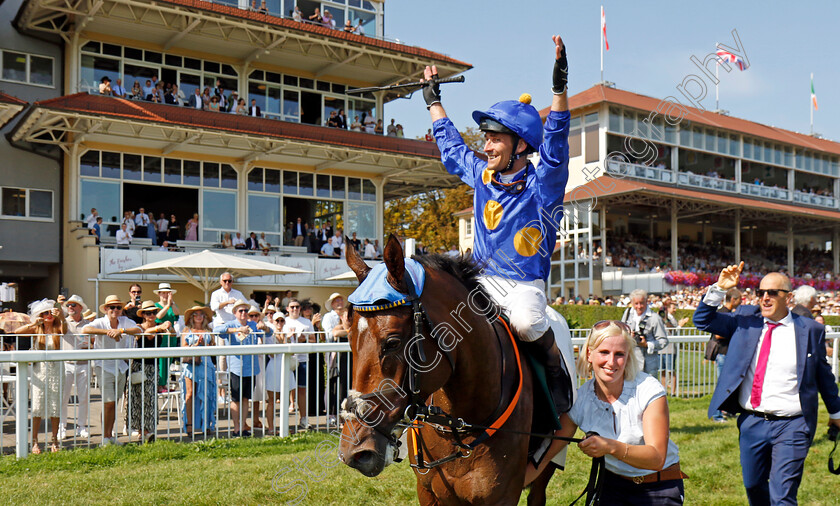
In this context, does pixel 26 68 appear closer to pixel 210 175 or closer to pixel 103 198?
pixel 103 198

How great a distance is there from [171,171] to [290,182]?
362 cm

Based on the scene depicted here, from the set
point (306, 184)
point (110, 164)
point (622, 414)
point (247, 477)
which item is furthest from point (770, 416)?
point (306, 184)

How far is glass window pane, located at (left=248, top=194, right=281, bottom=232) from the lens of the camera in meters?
21.1

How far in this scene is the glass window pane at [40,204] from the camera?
19.1 m

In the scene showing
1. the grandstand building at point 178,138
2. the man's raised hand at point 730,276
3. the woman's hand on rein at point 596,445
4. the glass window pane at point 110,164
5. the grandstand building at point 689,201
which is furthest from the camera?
the grandstand building at point 689,201

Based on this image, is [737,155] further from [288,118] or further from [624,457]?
[624,457]

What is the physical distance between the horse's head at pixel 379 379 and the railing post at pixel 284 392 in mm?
4822

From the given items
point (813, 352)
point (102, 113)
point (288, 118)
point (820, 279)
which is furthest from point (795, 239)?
point (813, 352)

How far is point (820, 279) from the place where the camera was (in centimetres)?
3403

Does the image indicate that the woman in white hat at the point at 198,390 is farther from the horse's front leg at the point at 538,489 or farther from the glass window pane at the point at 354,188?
the glass window pane at the point at 354,188

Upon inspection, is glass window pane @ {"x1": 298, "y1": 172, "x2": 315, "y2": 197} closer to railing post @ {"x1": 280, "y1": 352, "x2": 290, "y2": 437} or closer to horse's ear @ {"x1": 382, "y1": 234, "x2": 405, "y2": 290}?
railing post @ {"x1": 280, "y1": 352, "x2": 290, "y2": 437}

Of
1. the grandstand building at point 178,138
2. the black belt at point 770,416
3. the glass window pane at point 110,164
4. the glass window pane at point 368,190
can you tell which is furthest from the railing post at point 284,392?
the glass window pane at point 368,190

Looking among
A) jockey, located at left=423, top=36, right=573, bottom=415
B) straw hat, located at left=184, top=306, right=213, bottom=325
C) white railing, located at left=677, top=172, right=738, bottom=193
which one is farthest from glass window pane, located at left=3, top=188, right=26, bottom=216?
white railing, located at left=677, top=172, right=738, bottom=193

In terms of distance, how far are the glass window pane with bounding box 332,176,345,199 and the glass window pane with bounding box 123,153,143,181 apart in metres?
5.93
